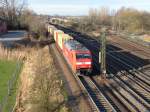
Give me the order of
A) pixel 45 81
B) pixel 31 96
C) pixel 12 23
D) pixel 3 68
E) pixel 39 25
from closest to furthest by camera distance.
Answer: pixel 31 96
pixel 45 81
pixel 3 68
pixel 39 25
pixel 12 23

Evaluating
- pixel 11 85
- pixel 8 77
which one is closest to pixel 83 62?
pixel 11 85

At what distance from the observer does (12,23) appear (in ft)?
345

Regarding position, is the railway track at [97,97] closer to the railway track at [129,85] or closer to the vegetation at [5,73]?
the railway track at [129,85]

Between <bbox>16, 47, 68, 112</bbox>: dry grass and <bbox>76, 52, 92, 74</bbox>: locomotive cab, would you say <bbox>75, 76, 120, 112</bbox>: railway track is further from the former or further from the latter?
<bbox>16, 47, 68, 112</bbox>: dry grass

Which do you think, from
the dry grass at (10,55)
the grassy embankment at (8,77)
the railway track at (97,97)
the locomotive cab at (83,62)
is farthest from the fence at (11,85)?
the locomotive cab at (83,62)

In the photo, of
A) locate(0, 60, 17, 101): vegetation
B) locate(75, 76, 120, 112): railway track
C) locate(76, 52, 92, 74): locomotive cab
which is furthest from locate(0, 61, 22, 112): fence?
locate(76, 52, 92, 74): locomotive cab

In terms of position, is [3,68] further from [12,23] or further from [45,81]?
[12,23]

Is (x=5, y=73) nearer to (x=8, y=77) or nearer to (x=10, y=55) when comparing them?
(x=8, y=77)

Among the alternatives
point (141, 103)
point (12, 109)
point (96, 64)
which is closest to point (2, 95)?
point (12, 109)

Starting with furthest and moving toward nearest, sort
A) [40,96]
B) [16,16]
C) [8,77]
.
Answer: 1. [16,16]
2. [8,77]
3. [40,96]

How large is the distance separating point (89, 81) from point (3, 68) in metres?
11.7

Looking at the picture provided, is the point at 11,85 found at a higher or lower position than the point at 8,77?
higher

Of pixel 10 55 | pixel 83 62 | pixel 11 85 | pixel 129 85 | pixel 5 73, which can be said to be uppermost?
pixel 83 62

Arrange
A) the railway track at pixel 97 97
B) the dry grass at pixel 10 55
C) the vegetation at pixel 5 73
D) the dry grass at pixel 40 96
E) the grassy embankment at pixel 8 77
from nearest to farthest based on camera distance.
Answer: the dry grass at pixel 40 96 → the railway track at pixel 97 97 → the grassy embankment at pixel 8 77 → the vegetation at pixel 5 73 → the dry grass at pixel 10 55
